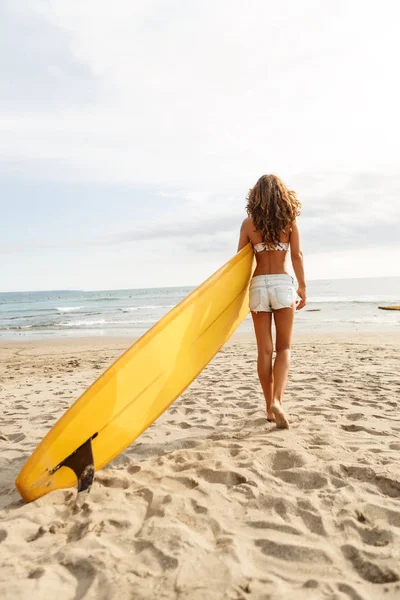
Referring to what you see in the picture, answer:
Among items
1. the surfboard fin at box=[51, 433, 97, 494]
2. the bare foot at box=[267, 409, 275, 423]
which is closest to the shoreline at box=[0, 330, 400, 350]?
the bare foot at box=[267, 409, 275, 423]

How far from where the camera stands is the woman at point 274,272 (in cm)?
342

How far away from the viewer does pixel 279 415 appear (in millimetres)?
3357

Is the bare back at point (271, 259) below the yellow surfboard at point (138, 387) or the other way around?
the other way around

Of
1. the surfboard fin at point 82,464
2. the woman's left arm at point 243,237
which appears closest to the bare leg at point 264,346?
the woman's left arm at point 243,237

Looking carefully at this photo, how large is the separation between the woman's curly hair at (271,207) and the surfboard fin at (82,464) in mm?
1985

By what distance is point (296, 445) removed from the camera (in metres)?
3.05

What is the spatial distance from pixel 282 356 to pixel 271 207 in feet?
3.78

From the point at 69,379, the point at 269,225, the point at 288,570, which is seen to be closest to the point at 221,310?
the point at 269,225

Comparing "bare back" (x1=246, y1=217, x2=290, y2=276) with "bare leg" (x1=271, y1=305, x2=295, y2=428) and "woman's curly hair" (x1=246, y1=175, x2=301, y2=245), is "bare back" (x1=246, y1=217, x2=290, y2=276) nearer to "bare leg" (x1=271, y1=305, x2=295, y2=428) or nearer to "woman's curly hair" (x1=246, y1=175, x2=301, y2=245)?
"woman's curly hair" (x1=246, y1=175, x2=301, y2=245)

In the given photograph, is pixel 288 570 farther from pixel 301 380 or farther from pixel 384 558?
pixel 301 380

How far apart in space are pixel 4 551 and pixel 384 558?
162cm

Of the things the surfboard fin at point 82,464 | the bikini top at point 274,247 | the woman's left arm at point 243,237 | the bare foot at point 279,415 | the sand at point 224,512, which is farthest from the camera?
the woman's left arm at point 243,237

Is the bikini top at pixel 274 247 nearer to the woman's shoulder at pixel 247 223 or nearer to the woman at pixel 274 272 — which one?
the woman at pixel 274 272

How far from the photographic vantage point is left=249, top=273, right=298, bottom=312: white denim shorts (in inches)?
135
